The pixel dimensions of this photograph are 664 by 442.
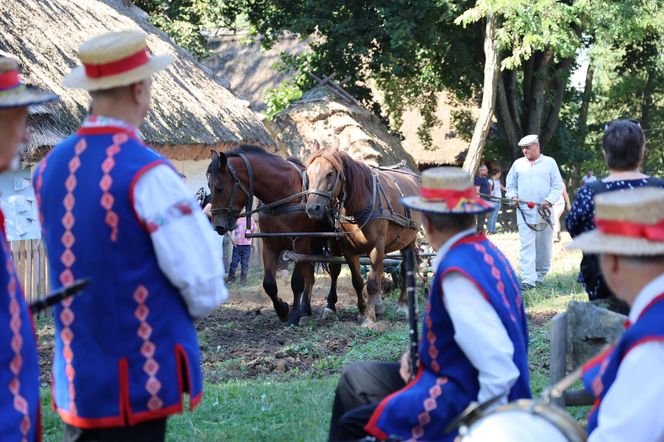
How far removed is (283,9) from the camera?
1009 inches

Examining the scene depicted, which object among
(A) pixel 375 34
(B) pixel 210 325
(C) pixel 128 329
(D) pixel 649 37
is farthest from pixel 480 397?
(D) pixel 649 37

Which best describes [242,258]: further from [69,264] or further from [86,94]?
[69,264]

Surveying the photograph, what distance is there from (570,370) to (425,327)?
59.9 inches

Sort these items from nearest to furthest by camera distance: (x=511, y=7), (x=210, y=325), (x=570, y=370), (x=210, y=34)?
(x=570, y=370) < (x=210, y=325) < (x=511, y=7) < (x=210, y=34)

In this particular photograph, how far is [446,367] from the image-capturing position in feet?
12.2

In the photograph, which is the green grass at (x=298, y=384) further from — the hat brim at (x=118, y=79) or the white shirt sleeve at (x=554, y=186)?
the hat brim at (x=118, y=79)

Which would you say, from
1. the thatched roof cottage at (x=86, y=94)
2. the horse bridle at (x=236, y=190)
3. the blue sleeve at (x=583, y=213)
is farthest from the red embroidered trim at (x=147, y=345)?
the thatched roof cottage at (x=86, y=94)

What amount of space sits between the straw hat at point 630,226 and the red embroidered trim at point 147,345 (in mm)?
1477

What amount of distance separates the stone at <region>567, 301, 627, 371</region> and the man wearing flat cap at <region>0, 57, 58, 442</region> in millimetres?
2937

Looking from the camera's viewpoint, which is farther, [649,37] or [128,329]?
[649,37]

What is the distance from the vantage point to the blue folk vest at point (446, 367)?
3637 mm

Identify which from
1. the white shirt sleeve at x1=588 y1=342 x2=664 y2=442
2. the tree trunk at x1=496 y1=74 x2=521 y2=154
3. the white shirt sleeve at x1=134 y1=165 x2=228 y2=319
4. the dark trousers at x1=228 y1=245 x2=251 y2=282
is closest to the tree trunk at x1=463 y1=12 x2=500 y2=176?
the tree trunk at x1=496 y1=74 x2=521 y2=154

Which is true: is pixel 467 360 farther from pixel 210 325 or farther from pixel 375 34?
pixel 375 34

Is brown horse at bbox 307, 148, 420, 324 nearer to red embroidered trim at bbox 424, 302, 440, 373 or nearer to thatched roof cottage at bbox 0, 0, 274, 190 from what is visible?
thatched roof cottage at bbox 0, 0, 274, 190
